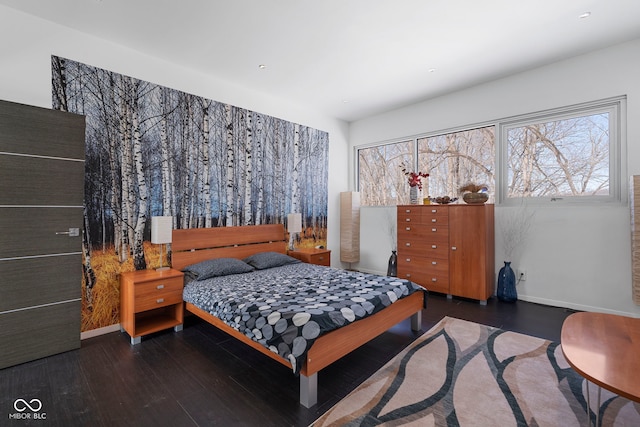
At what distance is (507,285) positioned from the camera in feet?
12.6

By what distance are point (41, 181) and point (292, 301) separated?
2.29 meters

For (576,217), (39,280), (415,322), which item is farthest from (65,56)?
(576,217)

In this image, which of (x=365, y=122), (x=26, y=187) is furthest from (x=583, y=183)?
(x=26, y=187)

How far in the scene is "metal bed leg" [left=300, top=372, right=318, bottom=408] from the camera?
1.82 meters

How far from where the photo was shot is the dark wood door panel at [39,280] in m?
2.27

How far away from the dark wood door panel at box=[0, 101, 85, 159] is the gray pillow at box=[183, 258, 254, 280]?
150cm

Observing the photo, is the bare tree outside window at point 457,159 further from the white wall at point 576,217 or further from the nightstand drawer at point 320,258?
the nightstand drawer at point 320,258

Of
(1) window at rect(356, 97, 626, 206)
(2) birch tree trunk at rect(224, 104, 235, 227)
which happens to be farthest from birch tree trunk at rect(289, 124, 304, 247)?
(1) window at rect(356, 97, 626, 206)

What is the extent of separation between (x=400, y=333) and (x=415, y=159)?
10.1 feet

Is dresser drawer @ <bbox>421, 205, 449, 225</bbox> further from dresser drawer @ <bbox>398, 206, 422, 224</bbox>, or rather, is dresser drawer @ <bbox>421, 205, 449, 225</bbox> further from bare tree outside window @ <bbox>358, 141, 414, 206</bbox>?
bare tree outside window @ <bbox>358, 141, 414, 206</bbox>

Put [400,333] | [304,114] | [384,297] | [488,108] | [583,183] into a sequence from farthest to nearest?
[304,114] < [488,108] < [583,183] < [400,333] < [384,297]

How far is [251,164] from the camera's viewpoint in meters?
4.18

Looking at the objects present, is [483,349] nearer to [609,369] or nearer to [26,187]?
[609,369]

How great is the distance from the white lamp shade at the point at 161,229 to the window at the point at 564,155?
4.23 metres
